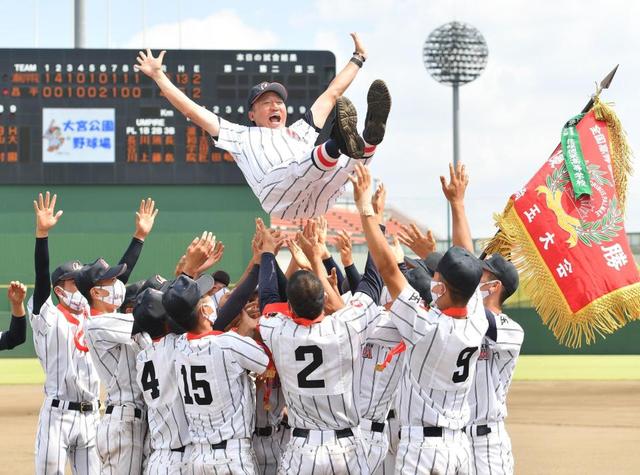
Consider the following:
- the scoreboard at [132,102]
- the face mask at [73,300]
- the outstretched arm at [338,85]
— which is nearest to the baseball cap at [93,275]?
the face mask at [73,300]

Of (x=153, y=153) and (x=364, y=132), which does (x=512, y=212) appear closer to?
(x=364, y=132)

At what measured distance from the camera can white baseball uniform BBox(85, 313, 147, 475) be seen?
6.77 meters

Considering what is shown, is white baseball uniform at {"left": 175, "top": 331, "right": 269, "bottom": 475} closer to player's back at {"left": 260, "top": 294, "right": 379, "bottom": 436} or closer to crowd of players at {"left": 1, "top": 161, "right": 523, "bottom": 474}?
crowd of players at {"left": 1, "top": 161, "right": 523, "bottom": 474}

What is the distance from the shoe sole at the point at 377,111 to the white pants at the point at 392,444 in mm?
1795

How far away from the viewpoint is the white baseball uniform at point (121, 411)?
22.2 feet

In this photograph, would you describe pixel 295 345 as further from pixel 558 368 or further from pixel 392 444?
pixel 558 368

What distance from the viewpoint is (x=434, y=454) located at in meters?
5.60

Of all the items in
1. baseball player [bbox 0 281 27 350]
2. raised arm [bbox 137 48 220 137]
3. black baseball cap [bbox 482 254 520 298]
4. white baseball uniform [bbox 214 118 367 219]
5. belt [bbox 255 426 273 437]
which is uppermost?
raised arm [bbox 137 48 220 137]

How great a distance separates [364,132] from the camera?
20.2ft

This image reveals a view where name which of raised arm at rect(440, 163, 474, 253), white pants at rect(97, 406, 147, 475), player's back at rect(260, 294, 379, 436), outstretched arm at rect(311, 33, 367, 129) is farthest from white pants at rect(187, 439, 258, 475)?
outstretched arm at rect(311, 33, 367, 129)

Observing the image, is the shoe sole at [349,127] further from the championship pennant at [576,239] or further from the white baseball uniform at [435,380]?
the championship pennant at [576,239]

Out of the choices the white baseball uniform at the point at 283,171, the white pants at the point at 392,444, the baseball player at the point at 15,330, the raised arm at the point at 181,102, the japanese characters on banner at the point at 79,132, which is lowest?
the white pants at the point at 392,444

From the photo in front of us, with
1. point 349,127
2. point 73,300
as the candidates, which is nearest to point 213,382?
point 349,127

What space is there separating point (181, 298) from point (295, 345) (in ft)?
2.02
